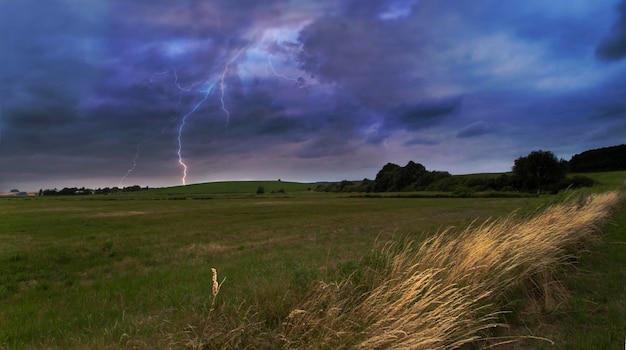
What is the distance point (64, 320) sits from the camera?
6824 millimetres

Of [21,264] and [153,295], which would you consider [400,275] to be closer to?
[153,295]

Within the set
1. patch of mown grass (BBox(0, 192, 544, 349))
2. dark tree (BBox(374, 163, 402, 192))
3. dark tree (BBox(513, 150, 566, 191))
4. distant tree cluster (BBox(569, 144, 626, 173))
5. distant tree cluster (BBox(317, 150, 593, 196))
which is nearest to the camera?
patch of mown grass (BBox(0, 192, 544, 349))

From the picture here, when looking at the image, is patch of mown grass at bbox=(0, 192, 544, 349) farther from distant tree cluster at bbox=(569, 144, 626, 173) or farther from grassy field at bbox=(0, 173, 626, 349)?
distant tree cluster at bbox=(569, 144, 626, 173)

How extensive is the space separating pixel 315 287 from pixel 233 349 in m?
1.47

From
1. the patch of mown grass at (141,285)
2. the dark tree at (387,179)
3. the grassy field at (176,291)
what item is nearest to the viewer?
the grassy field at (176,291)

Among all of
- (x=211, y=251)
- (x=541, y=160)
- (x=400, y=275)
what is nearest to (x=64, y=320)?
(x=400, y=275)

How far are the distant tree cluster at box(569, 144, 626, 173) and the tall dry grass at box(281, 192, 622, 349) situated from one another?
489ft

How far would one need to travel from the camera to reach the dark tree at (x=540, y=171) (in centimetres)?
10956

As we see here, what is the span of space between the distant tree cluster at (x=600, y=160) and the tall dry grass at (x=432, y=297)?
489 feet

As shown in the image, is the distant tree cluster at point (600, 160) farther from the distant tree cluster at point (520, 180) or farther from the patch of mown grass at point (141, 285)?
the patch of mown grass at point (141, 285)

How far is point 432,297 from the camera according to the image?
4.70m

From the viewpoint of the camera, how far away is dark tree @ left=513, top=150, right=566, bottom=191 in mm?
109562

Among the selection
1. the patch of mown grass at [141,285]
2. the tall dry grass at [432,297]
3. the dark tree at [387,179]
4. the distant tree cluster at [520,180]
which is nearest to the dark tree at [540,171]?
the distant tree cluster at [520,180]

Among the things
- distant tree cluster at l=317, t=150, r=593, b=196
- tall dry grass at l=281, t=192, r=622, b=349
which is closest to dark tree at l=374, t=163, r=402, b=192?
distant tree cluster at l=317, t=150, r=593, b=196
